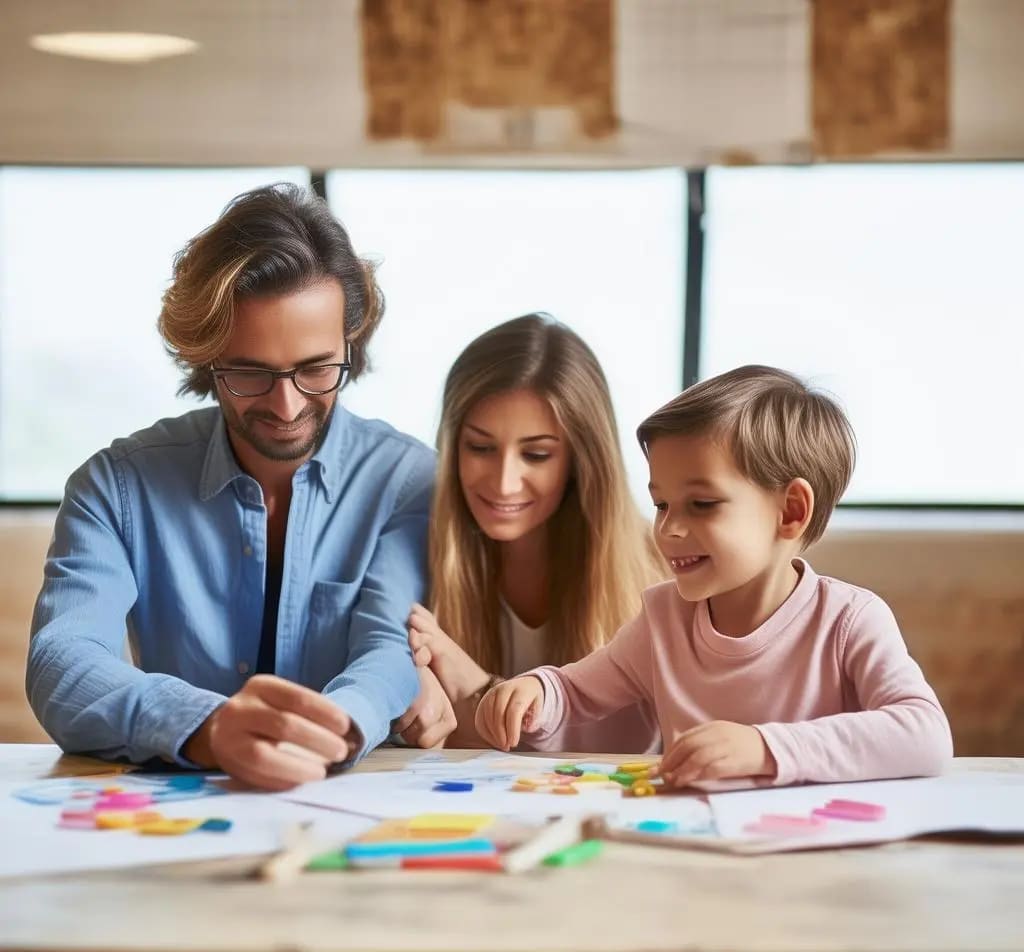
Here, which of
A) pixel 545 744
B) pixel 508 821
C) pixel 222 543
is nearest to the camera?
pixel 508 821

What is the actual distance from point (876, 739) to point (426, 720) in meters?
0.61

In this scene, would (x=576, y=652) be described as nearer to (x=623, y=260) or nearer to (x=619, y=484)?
(x=619, y=484)

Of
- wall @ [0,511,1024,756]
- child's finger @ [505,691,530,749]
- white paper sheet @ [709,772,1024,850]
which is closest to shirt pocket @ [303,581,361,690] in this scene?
child's finger @ [505,691,530,749]

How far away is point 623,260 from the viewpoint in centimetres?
418

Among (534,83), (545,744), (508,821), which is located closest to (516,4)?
(534,83)

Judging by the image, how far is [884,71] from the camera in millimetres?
4020

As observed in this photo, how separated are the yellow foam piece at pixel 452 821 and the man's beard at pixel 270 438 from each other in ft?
2.45

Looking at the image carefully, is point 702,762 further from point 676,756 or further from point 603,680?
point 603,680

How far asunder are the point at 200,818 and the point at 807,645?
723 mm

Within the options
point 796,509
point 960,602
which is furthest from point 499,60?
point 796,509

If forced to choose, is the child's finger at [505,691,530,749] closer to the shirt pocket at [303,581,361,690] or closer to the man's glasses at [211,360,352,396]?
the shirt pocket at [303,581,361,690]

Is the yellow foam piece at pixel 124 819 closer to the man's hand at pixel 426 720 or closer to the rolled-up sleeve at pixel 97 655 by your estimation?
the rolled-up sleeve at pixel 97 655

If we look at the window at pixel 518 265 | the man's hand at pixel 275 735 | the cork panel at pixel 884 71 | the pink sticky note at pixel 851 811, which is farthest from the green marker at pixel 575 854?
the cork panel at pixel 884 71

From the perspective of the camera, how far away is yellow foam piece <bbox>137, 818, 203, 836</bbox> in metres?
1.15
